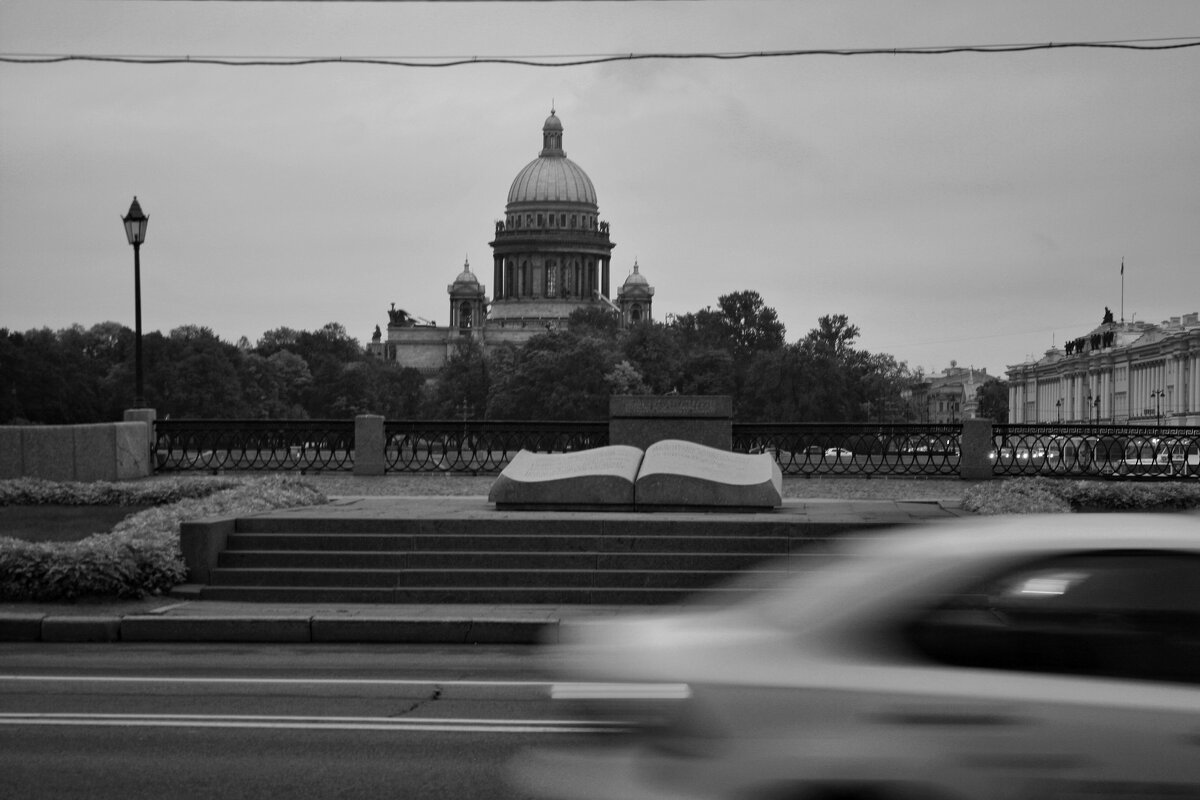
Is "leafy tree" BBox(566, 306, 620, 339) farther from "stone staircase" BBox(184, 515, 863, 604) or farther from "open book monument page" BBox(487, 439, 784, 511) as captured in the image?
"stone staircase" BBox(184, 515, 863, 604)

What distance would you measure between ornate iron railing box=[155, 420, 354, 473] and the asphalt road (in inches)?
622

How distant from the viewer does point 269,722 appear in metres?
10.5

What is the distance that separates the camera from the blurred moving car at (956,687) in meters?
5.70

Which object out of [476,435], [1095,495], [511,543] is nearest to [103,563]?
[511,543]

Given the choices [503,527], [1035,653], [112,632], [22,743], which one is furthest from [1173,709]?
[503,527]

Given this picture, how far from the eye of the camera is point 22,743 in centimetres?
979

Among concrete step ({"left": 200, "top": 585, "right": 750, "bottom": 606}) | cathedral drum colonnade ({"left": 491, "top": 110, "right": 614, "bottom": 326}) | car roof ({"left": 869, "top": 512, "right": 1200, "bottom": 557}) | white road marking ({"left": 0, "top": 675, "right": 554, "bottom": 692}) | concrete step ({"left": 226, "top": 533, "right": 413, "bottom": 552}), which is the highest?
cathedral drum colonnade ({"left": 491, "top": 110, "right": 614, "bottom": 326})

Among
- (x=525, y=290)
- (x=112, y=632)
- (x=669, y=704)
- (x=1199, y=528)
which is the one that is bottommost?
(x=112, y=632)

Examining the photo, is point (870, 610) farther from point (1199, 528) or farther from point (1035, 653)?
point (1199, 528)

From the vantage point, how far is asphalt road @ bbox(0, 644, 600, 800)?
8.76m

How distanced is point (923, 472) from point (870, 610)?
963 inches

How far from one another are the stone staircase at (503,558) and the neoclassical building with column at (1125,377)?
11909 cm

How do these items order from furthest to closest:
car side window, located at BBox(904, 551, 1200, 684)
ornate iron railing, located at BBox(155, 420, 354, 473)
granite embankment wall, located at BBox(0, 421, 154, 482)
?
1. ornate iron railing, located at BBox(155, 420, 354, 473)
2. granite embankment wall, located at BBox(0, 421, 154, 482)
3. car side window, located at BBox(904, 551, 1200, 684)

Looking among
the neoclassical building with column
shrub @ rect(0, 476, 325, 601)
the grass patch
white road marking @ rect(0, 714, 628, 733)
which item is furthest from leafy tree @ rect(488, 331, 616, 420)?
white road marking @ rect(0, 714, 628, 733)
